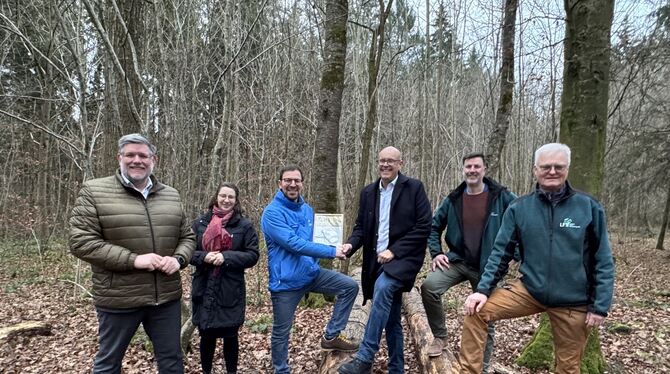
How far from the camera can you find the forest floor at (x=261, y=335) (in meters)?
4.81

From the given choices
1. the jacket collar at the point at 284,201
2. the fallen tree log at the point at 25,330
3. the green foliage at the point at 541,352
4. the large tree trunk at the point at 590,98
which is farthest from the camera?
the fallen tree log at the point at 25,330

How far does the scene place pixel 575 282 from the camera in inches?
119

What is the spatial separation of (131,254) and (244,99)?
42.7 ft

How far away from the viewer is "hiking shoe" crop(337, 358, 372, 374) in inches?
145

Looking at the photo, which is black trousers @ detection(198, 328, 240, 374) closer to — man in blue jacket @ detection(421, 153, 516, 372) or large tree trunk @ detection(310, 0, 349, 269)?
man in blue jacket @ detection(421, 153, 516, 372)

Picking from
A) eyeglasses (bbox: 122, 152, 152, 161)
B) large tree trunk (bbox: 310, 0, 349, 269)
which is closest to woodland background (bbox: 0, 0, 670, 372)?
large tree trunk (bbox: 310, 0, 349, 269)

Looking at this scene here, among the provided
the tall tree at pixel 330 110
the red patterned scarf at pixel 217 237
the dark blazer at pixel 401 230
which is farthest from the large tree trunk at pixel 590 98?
the red patterned scarf at pixel 217 237

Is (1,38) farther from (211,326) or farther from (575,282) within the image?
(575,282)

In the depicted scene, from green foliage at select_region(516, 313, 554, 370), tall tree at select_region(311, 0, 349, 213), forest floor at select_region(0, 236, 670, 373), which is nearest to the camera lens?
green foliage at select_region(516, 313, 554, 370)

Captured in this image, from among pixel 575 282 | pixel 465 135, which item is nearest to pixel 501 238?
pixel 575 282

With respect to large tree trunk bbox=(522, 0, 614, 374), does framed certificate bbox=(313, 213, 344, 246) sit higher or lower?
lower

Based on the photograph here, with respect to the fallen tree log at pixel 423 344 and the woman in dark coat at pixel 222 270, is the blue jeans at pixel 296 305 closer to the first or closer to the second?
the woman in dark coat at pixel 222 270

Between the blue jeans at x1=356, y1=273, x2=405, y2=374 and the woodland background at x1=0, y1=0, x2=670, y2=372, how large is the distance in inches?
111

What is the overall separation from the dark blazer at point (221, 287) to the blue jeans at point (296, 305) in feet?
1.23
